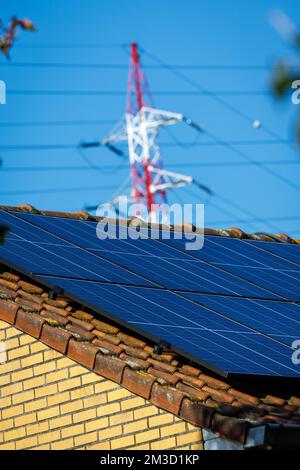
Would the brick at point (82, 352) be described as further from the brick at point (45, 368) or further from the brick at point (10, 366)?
the brick at point (10, 366)

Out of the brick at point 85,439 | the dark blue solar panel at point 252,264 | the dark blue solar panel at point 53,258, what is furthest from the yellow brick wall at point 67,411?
the dark blue solar panel at point 252,264

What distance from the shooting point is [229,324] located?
1346cm

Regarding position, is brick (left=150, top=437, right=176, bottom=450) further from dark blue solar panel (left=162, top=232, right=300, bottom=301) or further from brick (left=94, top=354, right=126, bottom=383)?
dark blue solar panel (left=162, top=232, right=300, bottom=301)

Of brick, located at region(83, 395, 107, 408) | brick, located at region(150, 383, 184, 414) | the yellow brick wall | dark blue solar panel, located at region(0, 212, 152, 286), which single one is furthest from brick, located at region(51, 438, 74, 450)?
dark blue solar panel, located at region(0, 212, 152, 286)

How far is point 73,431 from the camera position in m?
12.0

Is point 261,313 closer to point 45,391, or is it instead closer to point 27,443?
point 45,391

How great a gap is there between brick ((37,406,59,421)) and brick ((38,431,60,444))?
0.60 feet

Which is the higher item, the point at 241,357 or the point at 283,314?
the point at 283,314

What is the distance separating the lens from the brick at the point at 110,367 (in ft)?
38.4

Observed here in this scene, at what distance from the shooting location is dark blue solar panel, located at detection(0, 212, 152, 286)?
13.6 metres
